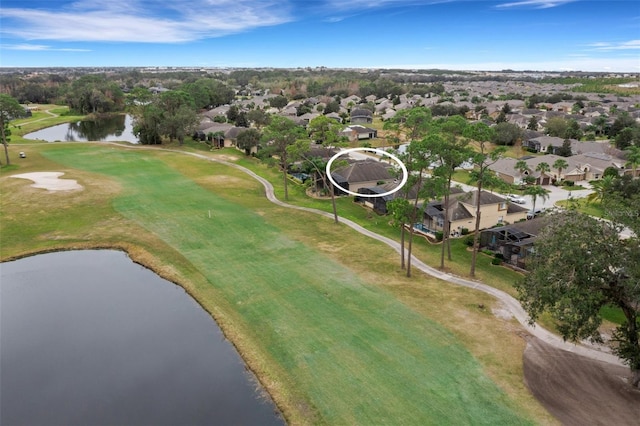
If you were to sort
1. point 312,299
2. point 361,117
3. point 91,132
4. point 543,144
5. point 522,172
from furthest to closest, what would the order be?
point 361,117
point 91,132
point 543,144
point 522,172
point 312,299

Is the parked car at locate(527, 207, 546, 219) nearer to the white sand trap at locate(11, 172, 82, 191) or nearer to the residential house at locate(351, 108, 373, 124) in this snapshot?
the white sand trap at locate(11, 172, 82, 191)

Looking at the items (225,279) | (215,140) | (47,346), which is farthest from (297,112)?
(47,346)

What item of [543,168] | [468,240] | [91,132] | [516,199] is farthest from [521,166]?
[91,132]

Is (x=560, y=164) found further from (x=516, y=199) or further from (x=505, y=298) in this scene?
(x=505, y=298)

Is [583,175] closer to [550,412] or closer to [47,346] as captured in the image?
[550,412]

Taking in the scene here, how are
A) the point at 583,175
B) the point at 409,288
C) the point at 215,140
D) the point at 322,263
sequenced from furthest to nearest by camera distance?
the point at 215,140, the point at 583,175, the point at 322,263, the point at 409,288

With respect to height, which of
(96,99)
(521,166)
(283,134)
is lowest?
(521,166)
